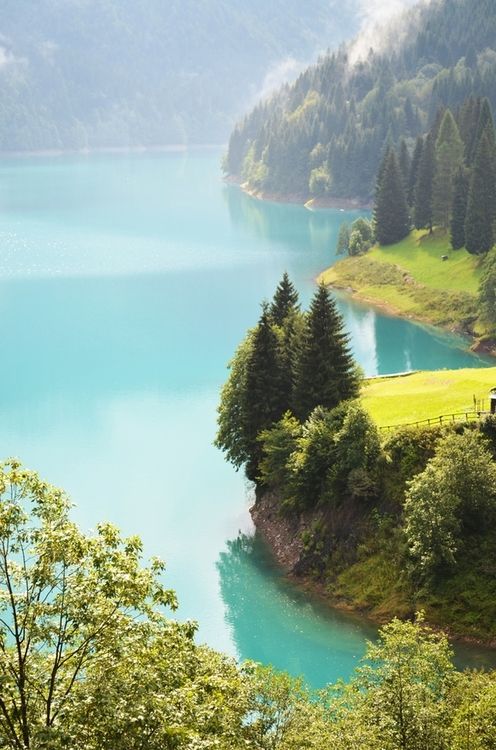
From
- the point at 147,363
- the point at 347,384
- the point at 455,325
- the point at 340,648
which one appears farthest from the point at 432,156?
the point at 340,648

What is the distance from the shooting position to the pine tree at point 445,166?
139375mm

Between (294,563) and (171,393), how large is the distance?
37.9 metres

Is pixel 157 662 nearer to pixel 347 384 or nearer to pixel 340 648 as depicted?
pixel 340 648

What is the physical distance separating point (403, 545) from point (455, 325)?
6910 cm

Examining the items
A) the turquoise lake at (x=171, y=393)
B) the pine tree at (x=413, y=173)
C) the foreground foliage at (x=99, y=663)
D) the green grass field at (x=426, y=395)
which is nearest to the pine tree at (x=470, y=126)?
the pine tree at (x=413, y=173)

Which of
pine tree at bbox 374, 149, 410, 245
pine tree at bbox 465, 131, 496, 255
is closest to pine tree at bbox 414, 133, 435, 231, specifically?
pine tree at bbox 374, 149, 410, 245

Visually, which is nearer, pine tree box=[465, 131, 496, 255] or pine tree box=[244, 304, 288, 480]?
pine tree box=[244, 304, 288, 480]

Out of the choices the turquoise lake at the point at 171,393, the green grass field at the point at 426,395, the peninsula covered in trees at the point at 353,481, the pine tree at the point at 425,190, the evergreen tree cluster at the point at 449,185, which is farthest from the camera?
the pine tree at the point at 425,190

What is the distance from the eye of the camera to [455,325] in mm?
116875

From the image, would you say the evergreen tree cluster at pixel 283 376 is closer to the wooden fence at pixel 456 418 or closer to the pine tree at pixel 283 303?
the pine tree at pixel 283 303

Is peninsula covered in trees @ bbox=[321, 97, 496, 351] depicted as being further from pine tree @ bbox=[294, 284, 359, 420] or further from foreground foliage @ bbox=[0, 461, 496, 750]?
foreground foliage @ bbox=[0, 461, 496, 750]

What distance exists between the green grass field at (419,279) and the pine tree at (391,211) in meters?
1.94

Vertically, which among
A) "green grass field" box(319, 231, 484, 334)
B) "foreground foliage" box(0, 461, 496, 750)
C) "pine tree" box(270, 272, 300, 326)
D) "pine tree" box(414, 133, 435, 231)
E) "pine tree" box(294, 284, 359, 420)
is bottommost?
"foreground foliage" box(0, 461, 496, 750)

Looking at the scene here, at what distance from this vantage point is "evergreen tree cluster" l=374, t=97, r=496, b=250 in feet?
411
